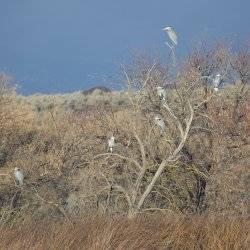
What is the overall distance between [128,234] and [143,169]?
3.81 metres

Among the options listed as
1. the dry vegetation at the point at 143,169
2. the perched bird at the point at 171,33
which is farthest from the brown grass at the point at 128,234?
the perched bird at the point at 171,33

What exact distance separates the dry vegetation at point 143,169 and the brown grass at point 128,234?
0.04ft

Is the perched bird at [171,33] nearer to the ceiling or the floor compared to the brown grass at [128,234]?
nearer to the ceiling

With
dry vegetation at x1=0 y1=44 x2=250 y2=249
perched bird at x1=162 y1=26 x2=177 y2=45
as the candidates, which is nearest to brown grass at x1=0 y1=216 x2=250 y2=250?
dry vegetation at x1=0 y1=44 x2=250 y2=249

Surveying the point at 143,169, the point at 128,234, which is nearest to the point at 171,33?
the point at 143,169

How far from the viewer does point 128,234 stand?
6254 millimetres

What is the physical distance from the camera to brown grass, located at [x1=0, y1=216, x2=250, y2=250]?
5.90 m

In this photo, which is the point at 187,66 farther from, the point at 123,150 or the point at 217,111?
the point at 123,150

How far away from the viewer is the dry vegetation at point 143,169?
6.39 meters

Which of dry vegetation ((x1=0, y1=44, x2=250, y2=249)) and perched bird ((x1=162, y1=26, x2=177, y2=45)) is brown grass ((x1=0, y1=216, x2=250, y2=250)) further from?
perched bird ((x1=162, y1=26, x2=177, y2=45))

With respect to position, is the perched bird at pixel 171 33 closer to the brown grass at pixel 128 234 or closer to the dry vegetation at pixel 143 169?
the dry vegetation at pixel 143 169

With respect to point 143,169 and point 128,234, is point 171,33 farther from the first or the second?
point 128,234

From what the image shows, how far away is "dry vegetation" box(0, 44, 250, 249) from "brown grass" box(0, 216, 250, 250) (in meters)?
0.01

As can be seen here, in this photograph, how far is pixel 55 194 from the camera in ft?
53.3
